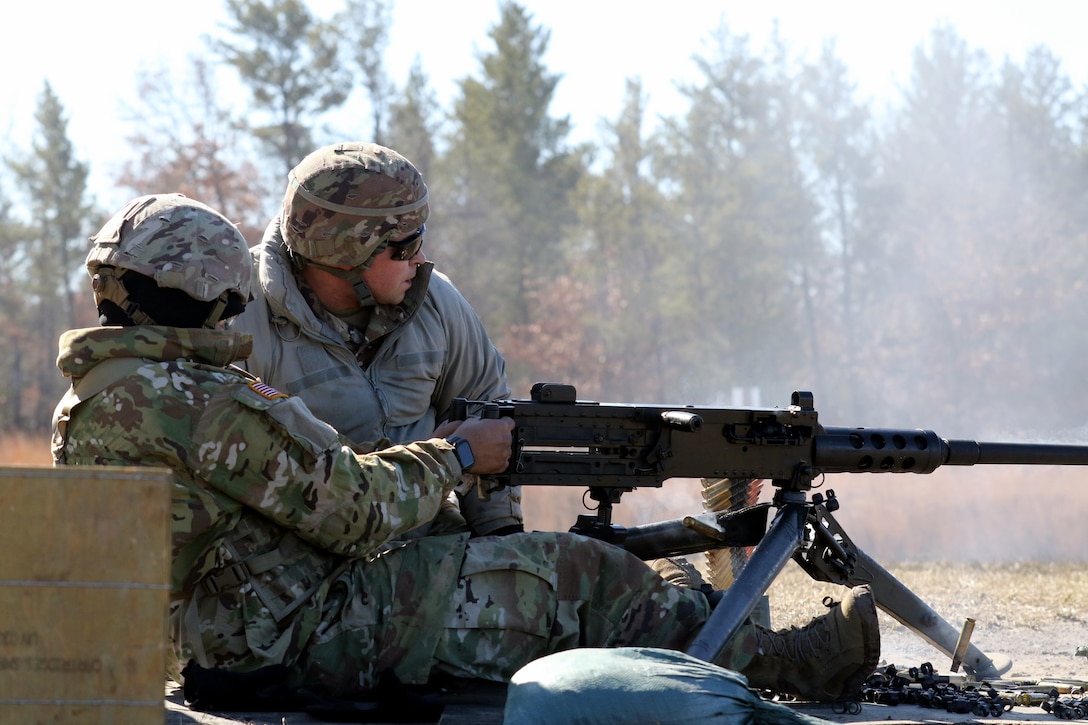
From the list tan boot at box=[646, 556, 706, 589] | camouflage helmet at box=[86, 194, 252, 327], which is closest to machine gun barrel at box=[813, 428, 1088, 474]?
tan boot at box=[646, 556, 706, 589]

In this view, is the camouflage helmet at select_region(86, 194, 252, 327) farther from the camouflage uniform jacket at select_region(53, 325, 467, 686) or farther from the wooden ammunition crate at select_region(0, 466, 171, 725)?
the wooden ammunition crate at select_region(0, 466, 171, 725)

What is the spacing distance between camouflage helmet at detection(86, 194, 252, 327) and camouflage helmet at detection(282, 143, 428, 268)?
105 cm

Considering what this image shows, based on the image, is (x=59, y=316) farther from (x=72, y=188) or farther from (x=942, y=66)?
(x=942, y=66)

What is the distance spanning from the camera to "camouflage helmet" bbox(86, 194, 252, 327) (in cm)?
373

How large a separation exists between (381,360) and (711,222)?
1409 inches

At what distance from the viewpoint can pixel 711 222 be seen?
132ft

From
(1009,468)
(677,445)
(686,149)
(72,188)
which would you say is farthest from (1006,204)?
(677,445)

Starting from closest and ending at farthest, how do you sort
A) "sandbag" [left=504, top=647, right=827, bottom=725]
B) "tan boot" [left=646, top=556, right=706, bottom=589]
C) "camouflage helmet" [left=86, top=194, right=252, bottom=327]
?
1. "sandbag" [left=504, top=647, right=827, bottom=725]
2. "camouflage helmet" [left=86, top=194, right=252, bottom=327]
3. "tan boot" [left=646, top=556, right=706, bottom=589]

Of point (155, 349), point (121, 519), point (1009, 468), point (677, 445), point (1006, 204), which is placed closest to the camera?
point (121, 519)

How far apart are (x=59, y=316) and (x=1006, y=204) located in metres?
33.5

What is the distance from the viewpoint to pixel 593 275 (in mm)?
41469

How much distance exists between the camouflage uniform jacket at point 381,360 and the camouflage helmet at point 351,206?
22cm

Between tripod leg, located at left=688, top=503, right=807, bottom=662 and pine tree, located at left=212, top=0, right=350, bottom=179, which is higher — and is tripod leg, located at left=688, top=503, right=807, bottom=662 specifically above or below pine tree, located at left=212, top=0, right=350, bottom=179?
below

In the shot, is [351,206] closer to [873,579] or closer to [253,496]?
[253,496]
